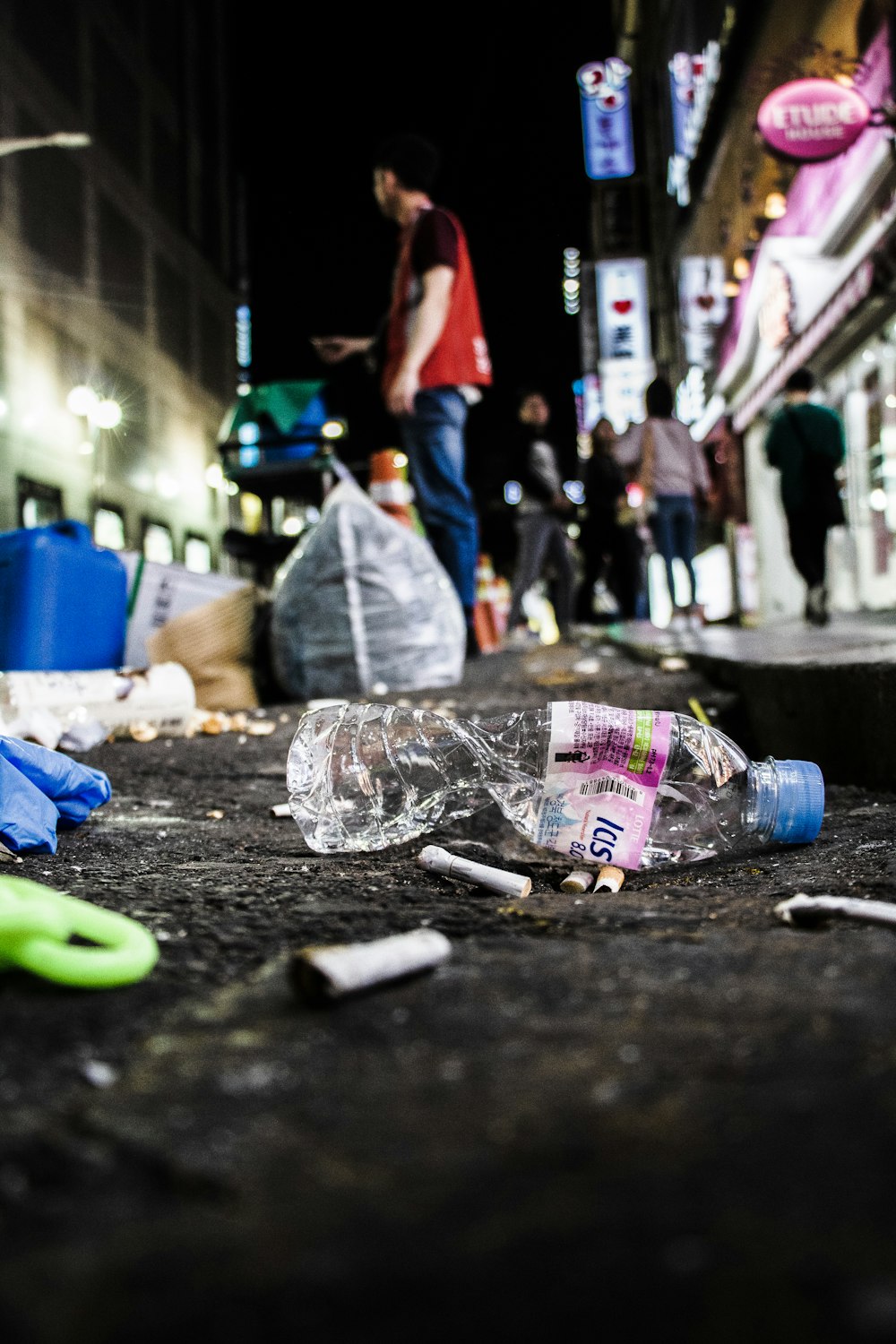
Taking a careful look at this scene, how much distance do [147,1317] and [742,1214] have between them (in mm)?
294

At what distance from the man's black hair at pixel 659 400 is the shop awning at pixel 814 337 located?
2.93 feet

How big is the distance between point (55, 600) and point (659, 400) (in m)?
5.34

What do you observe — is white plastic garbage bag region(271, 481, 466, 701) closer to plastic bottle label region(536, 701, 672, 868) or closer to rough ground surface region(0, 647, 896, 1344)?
plastic bottle label region(536, 701, 672, 868)

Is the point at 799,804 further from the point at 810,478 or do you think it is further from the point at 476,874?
the point at 810,478

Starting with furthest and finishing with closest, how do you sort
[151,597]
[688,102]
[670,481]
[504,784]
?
[688,102]
[670,481]
[151,597]
[504,784]

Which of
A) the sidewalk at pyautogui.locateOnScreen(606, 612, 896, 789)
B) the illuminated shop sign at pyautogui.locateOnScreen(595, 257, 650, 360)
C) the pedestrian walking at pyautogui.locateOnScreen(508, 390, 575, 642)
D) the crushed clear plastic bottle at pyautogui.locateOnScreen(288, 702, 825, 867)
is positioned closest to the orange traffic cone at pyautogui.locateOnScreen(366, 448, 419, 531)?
the sidewalk at pyautogui.locateOnScreen(606, 612, 896, 789)

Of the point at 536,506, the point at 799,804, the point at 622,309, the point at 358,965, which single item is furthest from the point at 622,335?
the point at 358,965

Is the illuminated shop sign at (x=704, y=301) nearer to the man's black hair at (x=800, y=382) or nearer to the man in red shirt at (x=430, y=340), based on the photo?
the man's black hair at (x=800, y=382)

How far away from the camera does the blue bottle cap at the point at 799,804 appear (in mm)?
1558

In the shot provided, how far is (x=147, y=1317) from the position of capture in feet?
1.40

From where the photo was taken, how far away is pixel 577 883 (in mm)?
1439

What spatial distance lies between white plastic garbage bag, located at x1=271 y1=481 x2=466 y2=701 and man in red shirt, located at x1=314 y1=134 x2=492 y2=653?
48 cm

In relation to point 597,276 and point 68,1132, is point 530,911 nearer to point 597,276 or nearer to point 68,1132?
point 68,1132

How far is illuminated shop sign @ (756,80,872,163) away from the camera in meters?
7.04
